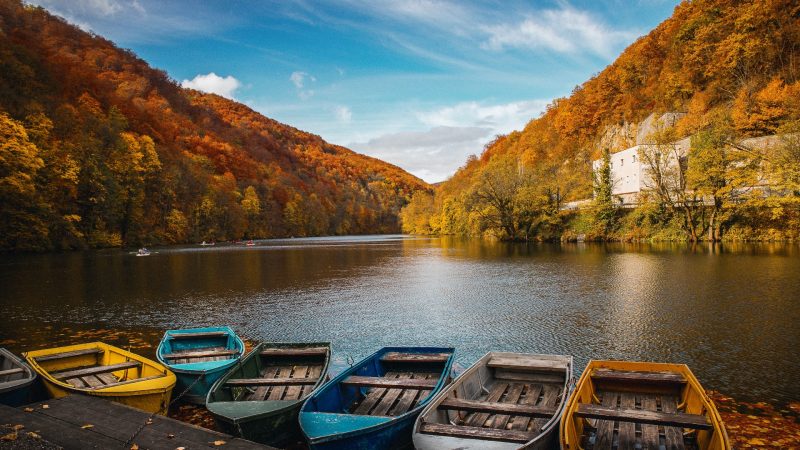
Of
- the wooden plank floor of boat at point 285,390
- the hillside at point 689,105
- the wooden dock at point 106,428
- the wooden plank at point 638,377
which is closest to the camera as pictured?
the wooden dock at point 106,428

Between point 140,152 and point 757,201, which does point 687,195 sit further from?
point 140,152

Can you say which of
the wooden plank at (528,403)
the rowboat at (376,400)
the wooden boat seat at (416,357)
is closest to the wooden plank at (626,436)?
the wooden plank at (528,403)

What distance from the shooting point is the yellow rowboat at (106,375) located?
7.71 meters

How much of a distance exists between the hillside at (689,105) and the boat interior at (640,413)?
144 feet

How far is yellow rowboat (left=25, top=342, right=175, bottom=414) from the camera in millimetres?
7707

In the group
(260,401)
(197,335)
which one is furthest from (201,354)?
(260,401)

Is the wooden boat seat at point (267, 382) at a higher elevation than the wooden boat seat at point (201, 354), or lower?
higher

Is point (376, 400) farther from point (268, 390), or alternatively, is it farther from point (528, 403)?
point (528, 403)

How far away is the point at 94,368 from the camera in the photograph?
30.5 feet

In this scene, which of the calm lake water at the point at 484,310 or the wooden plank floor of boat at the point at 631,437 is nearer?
the wooden plank floor of boat at the point at 631,437

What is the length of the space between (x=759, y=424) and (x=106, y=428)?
33.8 ft

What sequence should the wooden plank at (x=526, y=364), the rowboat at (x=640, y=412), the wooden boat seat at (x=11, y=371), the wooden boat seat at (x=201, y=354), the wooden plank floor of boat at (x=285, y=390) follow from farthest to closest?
the wooden boat seat at (x=201, y=354) < the wooden plank at (x=526, y=364) < the wooden boat seat at (x=11, y=371) < the wooden plank floor of boat at (x=285, y=390) < the rowboat at (x=640, y=412)

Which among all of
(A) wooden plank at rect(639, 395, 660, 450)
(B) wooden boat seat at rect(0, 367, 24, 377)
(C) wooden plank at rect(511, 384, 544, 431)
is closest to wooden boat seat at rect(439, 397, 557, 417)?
(C) wooden plank at rect(511, 384, 544, 431)

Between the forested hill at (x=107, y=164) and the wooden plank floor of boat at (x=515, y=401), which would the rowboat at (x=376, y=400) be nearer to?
the wooden plank floor of boat at (x=515, y=401)
